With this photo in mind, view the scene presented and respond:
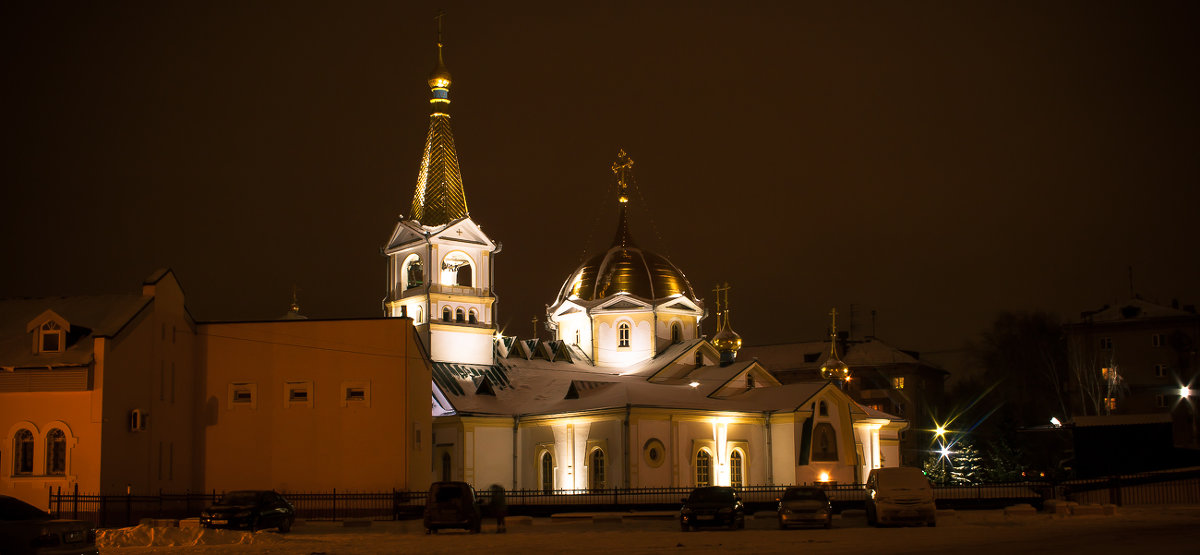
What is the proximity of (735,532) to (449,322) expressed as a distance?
90.1 feet

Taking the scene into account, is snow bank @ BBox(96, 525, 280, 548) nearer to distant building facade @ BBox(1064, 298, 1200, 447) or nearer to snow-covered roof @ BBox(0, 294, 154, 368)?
snow-covered roof @ BBox(0, 294, 154, 368)

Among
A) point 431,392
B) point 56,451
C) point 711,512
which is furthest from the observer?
point 431,392

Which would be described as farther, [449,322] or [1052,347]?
[1052,347]

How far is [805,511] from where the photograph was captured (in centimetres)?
2900

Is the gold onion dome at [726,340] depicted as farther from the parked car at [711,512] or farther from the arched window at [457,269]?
the parked car at [711,512]

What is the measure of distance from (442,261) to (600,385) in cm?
924

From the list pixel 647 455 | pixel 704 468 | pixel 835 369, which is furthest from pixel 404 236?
pixel 835 369

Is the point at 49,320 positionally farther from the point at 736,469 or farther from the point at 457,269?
the point at 736,469

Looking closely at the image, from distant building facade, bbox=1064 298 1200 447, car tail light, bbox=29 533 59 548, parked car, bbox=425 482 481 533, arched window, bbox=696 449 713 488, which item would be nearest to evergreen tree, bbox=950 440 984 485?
distant building facade, bbox=1064 298 1200 447

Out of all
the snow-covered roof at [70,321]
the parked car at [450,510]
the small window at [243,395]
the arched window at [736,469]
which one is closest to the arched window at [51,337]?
the snow-covered roof at [70,321]

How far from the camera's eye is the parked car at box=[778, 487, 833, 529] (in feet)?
94.9

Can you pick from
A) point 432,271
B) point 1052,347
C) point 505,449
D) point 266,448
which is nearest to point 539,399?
point 505,449

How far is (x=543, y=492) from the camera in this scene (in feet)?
131

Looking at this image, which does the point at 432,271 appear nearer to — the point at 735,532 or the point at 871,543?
the point at 735,532
